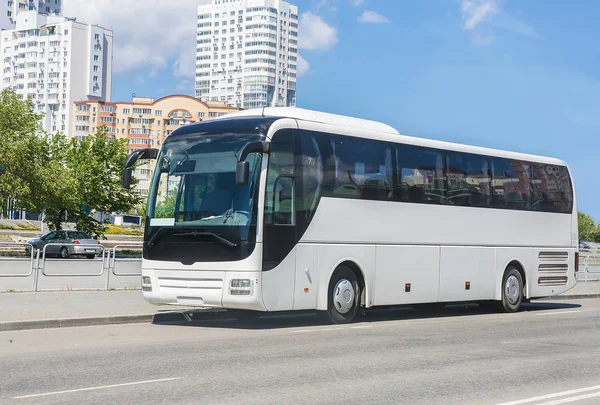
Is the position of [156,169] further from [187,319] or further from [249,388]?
[249,388]

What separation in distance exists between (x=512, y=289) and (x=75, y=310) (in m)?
10.6

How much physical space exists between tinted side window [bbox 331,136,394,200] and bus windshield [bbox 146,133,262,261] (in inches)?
83.0

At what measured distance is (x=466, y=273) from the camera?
66.5 feet

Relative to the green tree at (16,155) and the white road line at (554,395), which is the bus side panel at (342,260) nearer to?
the white road line at (554,395)

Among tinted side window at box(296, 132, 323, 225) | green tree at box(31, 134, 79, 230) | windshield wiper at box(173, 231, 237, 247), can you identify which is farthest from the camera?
green tree at box(31, 134, 79, 230)

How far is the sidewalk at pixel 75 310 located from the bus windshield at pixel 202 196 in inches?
60.2

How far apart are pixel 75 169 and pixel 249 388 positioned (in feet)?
166

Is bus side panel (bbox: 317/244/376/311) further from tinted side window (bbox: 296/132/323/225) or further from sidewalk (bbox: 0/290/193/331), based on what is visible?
sidewalk (bbox: 0/290/193/331)

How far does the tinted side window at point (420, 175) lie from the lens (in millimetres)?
18297

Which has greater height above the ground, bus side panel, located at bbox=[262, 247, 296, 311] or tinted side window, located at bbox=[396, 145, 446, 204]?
tinted side window, located at bbox=[396, 145, 446, 204]

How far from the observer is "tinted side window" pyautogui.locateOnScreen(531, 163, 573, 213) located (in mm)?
22578

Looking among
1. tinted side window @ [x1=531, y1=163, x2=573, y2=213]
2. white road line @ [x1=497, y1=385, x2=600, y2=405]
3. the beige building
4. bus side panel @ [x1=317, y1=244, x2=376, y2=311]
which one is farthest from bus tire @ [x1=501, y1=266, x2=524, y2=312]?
the beige building

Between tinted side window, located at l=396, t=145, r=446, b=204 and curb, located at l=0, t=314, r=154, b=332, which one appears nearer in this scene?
curb, located at l=0, t=314, r=154, b=332

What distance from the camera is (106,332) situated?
47.3 feet
